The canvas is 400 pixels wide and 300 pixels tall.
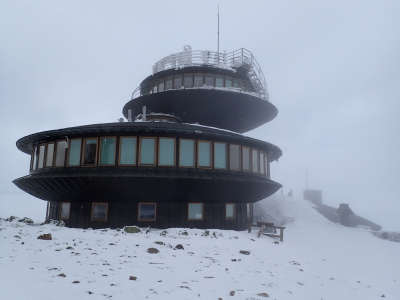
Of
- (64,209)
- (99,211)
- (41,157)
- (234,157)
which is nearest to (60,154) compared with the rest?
(41,157)

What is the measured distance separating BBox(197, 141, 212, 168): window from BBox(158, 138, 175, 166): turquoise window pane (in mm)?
1730

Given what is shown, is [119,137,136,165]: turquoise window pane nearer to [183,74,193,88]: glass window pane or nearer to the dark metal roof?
the dark metal roof

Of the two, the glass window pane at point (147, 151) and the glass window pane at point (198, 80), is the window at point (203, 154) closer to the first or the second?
the glass window pane at point (147, 151)

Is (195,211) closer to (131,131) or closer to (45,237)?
(131,131)

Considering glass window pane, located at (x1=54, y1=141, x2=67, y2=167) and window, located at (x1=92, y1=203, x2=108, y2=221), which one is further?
glass window pane, located at (x1=54, y1=141, x2=67, y2=167)

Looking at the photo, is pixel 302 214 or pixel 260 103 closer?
pixel 260 103

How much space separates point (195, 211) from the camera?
19359 mm

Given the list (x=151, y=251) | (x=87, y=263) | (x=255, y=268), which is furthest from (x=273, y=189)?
(x=87, y=263)

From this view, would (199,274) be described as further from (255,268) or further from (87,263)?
(87,263)

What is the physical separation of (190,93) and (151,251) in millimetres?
17427

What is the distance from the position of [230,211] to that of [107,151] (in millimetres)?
9407

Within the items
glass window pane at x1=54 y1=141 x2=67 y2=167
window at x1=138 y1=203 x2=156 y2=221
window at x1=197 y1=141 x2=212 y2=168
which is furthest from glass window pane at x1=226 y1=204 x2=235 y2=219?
glass window pane at x1=54 y1=141 x2=67 y2=167

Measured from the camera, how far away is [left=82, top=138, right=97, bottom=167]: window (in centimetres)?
1861

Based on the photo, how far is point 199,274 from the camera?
10281 mm
